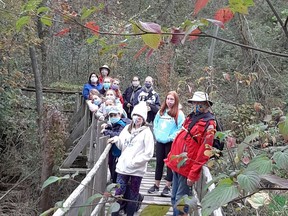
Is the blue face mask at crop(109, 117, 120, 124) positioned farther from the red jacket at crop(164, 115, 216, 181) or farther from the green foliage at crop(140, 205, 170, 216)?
the green foliage at crop(140, 205, 170, 216)

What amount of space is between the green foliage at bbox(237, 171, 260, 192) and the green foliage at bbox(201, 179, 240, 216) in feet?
0.07

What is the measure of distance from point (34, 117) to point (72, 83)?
433 cm

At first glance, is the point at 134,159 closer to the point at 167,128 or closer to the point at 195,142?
the point at 195,142

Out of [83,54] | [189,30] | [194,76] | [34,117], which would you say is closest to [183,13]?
[194,76]

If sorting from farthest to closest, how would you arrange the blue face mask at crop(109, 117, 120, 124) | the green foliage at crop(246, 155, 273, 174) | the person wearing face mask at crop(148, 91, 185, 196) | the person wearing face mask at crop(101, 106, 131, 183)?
1. the blue face mask at crop(109, 117, 120, 124)
2. the person wearing face mask at crop(101, 106, 131, 183)
3. the person wearing face mask at crop(148, 91, 185, 196)
4. the green foliage at crop(246, 155, 273, 174)

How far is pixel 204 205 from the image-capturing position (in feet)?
3.46

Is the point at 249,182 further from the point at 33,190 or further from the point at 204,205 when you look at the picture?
the point at 33,190

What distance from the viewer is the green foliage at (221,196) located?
100 centimetres

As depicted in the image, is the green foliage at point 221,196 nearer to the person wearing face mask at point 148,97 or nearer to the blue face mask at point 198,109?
the blue face mask at point 198,109

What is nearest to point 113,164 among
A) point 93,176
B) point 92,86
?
point 93,176

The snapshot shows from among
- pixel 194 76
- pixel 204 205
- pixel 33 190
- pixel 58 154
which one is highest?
pixel 204 205

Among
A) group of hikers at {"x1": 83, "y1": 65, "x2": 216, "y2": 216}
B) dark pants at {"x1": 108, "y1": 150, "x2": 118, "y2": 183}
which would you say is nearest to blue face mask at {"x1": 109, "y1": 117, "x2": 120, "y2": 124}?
group of hikers at {"x1": 83, "y1": 65, "x2": 216, "y2": 216}

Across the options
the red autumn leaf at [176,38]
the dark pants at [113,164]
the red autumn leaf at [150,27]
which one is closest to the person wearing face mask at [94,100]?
the dark pants at [113,164]

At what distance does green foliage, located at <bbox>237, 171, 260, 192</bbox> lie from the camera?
3.44 feet
